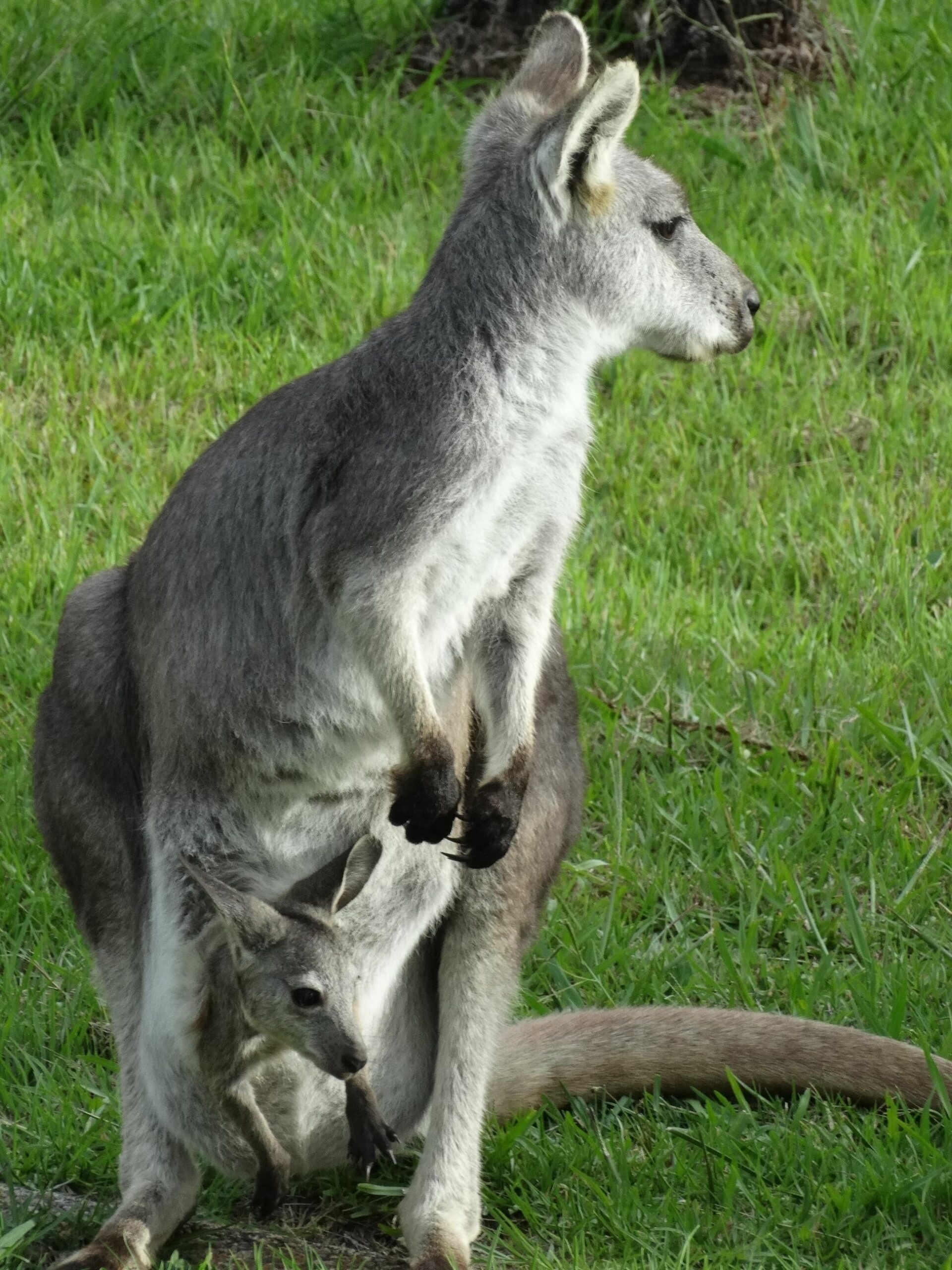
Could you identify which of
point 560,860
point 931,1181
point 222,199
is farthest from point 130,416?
point 931,1181

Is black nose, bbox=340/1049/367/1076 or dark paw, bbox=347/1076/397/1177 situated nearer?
black nose, bbox=340/1049/367/1076

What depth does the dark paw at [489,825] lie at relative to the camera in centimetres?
351

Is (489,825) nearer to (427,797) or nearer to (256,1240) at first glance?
(427,797)

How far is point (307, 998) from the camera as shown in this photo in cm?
316

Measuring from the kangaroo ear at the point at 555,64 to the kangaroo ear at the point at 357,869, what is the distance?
1483 millimetres

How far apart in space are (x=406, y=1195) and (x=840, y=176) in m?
4.60

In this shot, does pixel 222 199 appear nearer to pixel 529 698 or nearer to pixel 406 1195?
pixel 529 698

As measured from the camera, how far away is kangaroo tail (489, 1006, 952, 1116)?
3.66 meters

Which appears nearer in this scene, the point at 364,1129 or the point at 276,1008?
the point at 276,1008

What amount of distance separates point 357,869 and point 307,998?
0.28 meters

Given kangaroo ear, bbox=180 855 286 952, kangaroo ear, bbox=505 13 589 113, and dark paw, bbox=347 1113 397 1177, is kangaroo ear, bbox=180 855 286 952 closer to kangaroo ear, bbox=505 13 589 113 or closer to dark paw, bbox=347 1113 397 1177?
dark paw, bbox=347 1113 397 1177

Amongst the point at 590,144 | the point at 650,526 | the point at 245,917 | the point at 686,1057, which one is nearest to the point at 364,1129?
the point at 245,917

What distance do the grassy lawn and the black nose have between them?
51 cm

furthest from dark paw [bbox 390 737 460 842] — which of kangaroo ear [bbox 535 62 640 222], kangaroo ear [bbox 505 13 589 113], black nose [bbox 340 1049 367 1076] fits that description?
kangaroo ear [bbox 505 13 589 113]
